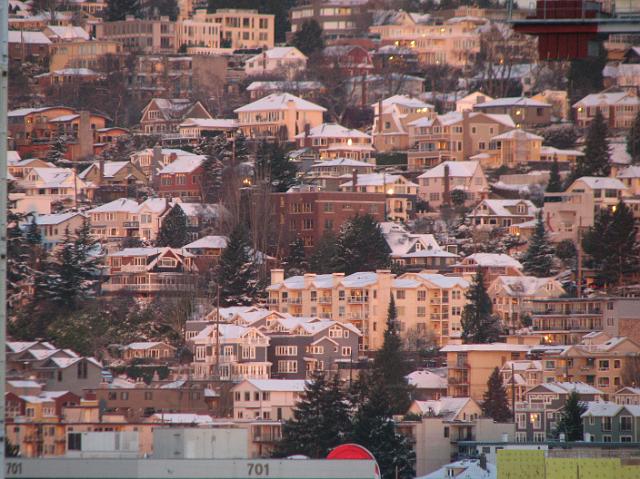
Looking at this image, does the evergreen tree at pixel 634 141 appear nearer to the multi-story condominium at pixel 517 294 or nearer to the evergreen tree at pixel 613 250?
the evergreen tree at pixel 613 250

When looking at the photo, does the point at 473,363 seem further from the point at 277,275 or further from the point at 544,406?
the point at 277,275

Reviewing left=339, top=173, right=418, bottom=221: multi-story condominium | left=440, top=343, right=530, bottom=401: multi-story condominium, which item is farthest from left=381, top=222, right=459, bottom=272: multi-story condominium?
left=440, top=343, right=530, bottom=401: multi-story condominium

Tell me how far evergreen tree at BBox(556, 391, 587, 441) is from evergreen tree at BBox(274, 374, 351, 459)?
241 inches

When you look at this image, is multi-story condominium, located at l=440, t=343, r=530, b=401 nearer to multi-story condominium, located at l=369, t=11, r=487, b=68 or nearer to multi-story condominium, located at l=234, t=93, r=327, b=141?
Result: multi-story condominium, located at l=234, t=93, r=327, b=141

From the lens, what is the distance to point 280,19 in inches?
5969

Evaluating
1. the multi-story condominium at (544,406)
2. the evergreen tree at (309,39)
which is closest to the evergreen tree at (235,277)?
the multi-story condominium at (544,406)

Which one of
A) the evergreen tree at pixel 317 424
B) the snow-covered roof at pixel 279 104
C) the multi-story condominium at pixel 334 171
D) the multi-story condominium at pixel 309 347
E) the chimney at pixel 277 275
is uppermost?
the snow-covered roof at pixel 279 104

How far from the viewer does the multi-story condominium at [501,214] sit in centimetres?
10225

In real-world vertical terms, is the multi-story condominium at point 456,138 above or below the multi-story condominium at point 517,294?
above

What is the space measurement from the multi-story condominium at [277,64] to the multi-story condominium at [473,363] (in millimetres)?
51951

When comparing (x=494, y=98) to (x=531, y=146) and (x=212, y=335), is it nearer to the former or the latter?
(x=531, y=146)

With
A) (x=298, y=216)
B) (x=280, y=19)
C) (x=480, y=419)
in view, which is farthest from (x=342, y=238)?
(x=280, y=19)

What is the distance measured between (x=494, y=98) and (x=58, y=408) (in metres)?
61.6

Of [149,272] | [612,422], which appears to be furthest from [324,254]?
[612,422]
